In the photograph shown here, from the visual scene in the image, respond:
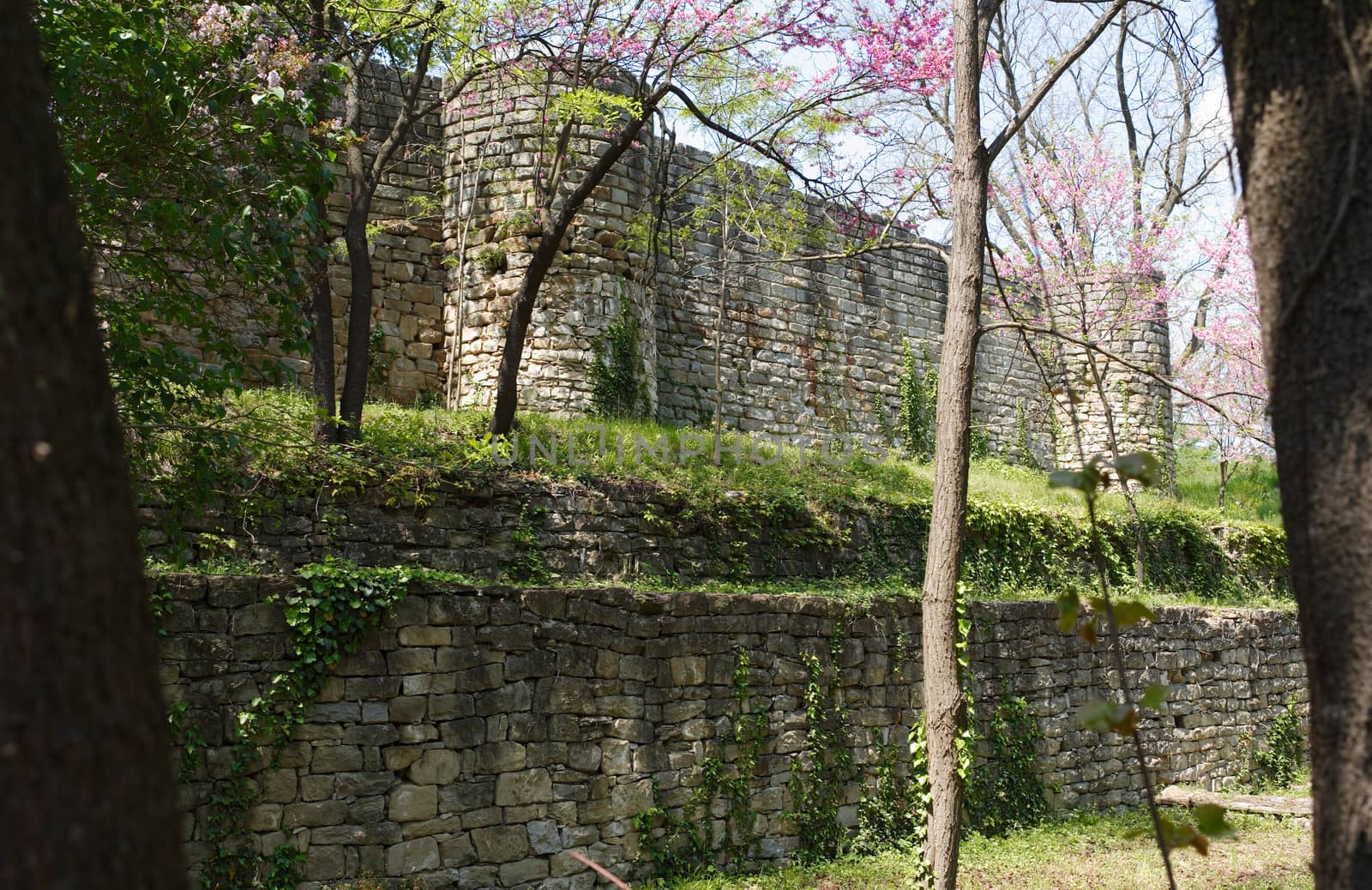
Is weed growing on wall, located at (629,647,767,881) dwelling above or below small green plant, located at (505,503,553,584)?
below

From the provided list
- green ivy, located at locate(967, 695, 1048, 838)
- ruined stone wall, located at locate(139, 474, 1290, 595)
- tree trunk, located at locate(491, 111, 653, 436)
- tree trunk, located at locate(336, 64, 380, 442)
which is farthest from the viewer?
tree trunk, located at locate(491, 111, 653, 436)

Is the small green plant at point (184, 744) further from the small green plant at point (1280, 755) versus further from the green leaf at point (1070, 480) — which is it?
the small green plant at point (1280, 755)

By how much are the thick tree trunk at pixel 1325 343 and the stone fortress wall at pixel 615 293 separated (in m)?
6.96

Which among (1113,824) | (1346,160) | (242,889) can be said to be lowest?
(1113,824)

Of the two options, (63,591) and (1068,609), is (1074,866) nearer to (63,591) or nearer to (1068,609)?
(1068,609)

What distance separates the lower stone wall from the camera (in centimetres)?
525

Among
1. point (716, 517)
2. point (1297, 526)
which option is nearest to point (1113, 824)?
point (716, 517)

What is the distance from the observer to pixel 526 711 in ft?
19.8

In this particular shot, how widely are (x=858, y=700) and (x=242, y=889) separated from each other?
13.5 ft

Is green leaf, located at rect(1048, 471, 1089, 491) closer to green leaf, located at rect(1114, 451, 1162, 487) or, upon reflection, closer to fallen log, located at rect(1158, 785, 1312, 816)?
green leaf, located at rect(1114, 451, 1162, 487)

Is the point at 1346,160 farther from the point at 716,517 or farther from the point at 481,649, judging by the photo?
the point at 716,517

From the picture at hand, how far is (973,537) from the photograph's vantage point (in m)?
10.9

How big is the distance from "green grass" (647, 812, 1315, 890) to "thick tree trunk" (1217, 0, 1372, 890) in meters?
5.11

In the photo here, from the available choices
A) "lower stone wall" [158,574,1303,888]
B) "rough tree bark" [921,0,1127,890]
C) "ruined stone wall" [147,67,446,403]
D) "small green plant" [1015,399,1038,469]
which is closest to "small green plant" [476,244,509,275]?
"ruined stone wall" [147,67,446,403]
